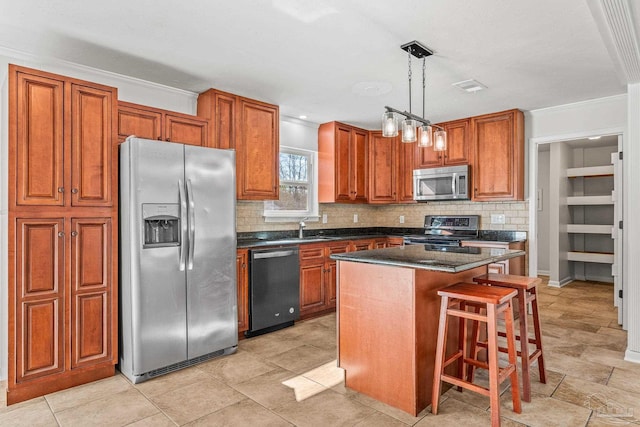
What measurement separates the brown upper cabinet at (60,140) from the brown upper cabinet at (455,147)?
387 cm

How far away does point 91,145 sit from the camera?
108 inches

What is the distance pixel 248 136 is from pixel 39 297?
2278mm

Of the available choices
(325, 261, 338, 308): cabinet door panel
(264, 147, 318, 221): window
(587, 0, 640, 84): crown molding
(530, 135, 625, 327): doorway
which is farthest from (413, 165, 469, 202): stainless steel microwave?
(530, 135, 625, 327): doorway

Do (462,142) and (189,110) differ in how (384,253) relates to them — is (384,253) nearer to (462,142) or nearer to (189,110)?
(189,110)

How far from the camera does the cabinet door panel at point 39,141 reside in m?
2.44

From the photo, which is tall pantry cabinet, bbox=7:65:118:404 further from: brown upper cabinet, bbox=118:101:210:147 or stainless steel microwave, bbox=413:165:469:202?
stainless steel microwave, bbox=413:165:469:202

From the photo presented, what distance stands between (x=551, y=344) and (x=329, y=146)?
330 centimetres

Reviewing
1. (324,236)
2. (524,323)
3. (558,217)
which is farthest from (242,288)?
(558,217)

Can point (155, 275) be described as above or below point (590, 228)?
below

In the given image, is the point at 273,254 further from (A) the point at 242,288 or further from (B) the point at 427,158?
(B) the point at 427,158

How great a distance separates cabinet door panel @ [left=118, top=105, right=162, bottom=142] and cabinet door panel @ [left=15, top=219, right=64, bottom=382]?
0.92 meters

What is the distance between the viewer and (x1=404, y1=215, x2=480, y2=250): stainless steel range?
4.93m

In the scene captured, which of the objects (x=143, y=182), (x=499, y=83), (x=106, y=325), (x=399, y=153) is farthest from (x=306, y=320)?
(x=499, y=83)

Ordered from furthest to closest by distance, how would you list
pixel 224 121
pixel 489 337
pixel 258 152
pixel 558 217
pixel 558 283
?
pixel 558 217 → pixel 558 283 → pixel 258 152 → pixel 224 121 → pixel 489 337
